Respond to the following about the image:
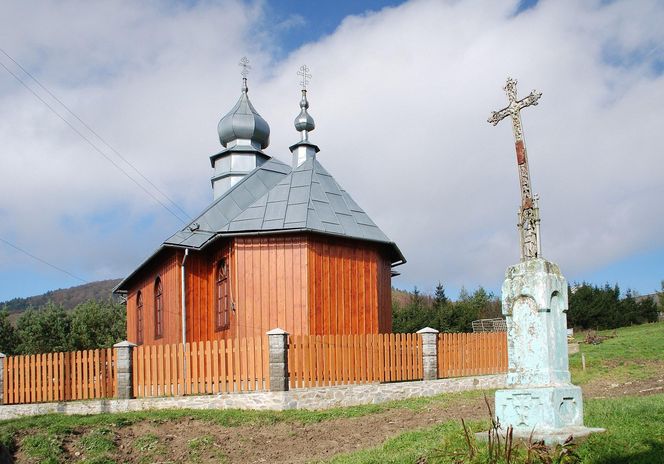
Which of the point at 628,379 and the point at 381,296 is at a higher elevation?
the point at 381,296

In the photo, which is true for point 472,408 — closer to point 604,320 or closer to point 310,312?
point 310,312

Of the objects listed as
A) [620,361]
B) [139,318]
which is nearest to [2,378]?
[139,318]

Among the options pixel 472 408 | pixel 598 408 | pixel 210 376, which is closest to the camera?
pixel 598 408

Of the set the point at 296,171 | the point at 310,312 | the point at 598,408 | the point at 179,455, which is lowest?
the point at 179,455

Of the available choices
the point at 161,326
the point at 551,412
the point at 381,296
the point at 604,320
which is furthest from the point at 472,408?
the point at 604,320

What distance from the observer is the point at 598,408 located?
30.7ft

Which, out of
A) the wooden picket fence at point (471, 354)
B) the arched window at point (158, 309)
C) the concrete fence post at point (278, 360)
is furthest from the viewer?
the arched window at point (158, 309)

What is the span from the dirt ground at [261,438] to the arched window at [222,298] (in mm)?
5160

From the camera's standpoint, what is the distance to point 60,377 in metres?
15.4

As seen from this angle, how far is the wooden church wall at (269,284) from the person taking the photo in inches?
650

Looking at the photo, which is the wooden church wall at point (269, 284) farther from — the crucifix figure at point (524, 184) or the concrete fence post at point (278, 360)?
the crucifix figure at point (524, 184)

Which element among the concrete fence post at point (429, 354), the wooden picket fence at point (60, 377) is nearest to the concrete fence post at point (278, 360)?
the concrete fence post at point (429, 354)

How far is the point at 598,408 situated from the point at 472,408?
331 centimetres

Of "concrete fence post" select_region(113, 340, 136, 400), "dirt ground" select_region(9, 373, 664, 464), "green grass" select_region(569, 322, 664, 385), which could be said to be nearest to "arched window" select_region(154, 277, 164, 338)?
"concrete fence post" select_region(113, 340, 136, 400)
